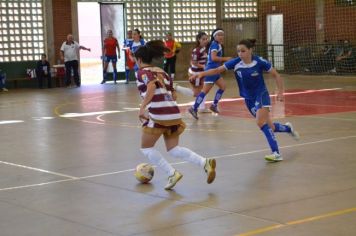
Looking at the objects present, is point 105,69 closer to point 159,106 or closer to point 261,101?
point 261,101

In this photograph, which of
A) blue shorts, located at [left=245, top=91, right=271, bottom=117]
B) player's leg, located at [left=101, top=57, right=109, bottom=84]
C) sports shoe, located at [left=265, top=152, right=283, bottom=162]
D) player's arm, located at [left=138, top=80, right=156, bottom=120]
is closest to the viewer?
player's arm, located at [left=138, top=80, right=156, bottom=120]

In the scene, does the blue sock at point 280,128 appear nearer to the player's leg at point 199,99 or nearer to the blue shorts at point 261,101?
the blue shorts at point 261,101

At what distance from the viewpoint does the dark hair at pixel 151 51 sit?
25.1 ft

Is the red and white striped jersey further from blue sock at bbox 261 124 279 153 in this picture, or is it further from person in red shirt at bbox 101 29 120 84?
person in red shirt at bbox 101 29 120 84

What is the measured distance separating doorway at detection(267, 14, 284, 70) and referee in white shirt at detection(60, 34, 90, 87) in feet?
26.9

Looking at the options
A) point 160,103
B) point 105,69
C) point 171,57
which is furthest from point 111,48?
point 160,103

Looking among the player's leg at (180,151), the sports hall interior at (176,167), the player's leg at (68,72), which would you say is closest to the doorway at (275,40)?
the sports hall interior at (176,167)

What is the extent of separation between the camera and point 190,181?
8.18 meters

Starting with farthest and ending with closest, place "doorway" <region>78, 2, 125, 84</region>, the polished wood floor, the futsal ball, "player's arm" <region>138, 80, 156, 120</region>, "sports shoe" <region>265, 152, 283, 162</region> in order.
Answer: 1. "doorway" <region>78, 2, 125, 84</region>
2. "sports shoe" <region>265, 152, 283, 162</region>
3. the futsal ball
4. "player's arm" <region>138, 80, 156, 120</region>
5. the polished wood floor

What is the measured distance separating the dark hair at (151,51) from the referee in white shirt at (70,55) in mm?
18451

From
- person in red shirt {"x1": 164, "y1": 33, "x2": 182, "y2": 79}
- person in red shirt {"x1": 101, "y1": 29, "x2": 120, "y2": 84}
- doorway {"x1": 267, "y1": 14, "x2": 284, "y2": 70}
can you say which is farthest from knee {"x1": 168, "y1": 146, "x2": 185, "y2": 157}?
doorway {"x1": 267, "y1": 14, "x2": 284, "y2": 70}

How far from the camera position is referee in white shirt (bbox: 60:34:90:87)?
2578cm

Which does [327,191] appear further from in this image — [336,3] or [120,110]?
[336,3]

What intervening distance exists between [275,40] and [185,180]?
2320cm
